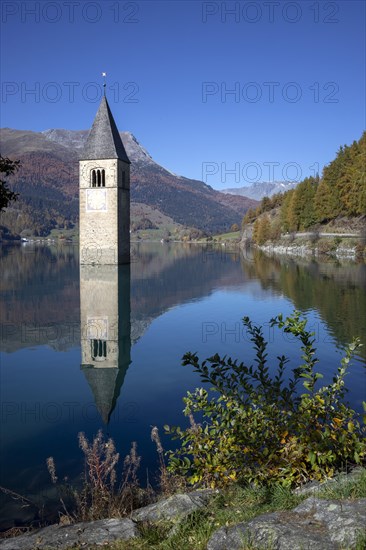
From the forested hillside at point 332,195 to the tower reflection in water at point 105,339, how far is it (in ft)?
147

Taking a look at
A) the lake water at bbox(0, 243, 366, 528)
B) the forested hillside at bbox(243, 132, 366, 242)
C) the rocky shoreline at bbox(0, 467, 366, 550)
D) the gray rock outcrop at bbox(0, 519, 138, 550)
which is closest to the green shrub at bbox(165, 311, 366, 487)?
the rocky shoreline at bbox(0, 467, 366, 550)

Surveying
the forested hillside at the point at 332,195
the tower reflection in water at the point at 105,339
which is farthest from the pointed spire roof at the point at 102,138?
the forested hillside at the point at 332,195

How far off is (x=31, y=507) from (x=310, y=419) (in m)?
4.18

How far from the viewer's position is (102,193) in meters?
49.5

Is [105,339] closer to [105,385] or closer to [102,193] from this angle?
[105,385]

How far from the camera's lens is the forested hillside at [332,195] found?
64.7 metres

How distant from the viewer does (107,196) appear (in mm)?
49312

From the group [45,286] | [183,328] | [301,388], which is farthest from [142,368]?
[45,286]

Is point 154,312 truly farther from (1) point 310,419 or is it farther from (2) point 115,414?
(1) point 310,419

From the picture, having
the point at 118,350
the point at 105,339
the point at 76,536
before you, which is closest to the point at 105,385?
the point at 118,350

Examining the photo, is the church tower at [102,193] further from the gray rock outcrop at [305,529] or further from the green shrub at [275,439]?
the gray rock outcrop at [305,529]

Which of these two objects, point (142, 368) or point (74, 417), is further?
point (142, 368)

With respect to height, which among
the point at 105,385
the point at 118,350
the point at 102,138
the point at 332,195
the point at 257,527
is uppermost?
the point at 102,138

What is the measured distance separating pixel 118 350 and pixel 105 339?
169cm
